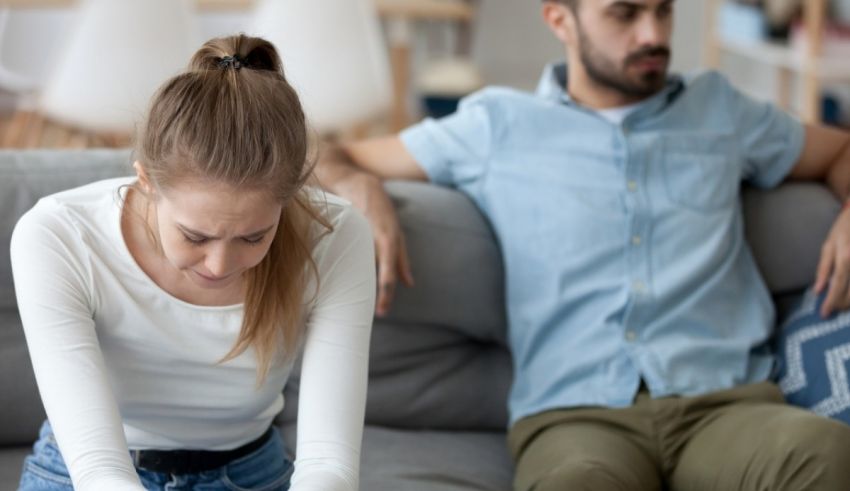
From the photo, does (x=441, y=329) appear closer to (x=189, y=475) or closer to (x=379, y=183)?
(x=379, y=183)

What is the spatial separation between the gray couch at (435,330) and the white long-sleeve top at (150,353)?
33cm

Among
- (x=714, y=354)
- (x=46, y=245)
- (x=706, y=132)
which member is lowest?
(x=714, y=354)

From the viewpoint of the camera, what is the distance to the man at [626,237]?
6.23 ft

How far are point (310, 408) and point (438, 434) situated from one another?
58 centimetres

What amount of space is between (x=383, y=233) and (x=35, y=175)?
1.71 ft

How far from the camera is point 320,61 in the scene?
12.4 ft

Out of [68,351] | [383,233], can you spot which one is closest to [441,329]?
[383,233]

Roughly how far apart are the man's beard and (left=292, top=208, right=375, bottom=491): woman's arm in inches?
27.2

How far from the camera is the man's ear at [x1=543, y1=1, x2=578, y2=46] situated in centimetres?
219

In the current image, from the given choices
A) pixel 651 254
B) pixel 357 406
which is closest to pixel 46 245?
pixel 357 406

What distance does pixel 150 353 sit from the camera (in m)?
1.56

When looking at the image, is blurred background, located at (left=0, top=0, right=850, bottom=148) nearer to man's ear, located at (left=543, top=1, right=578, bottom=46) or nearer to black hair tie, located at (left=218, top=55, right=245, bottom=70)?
man's ear, located at (left=543, top=1, right=578, bottom=46)

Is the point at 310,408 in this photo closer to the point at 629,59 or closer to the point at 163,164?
the point at 163,164

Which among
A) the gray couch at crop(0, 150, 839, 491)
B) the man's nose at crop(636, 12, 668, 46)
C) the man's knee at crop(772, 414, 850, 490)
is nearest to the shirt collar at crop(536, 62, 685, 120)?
the man's nose at crop(636, 12, 668, 46)
